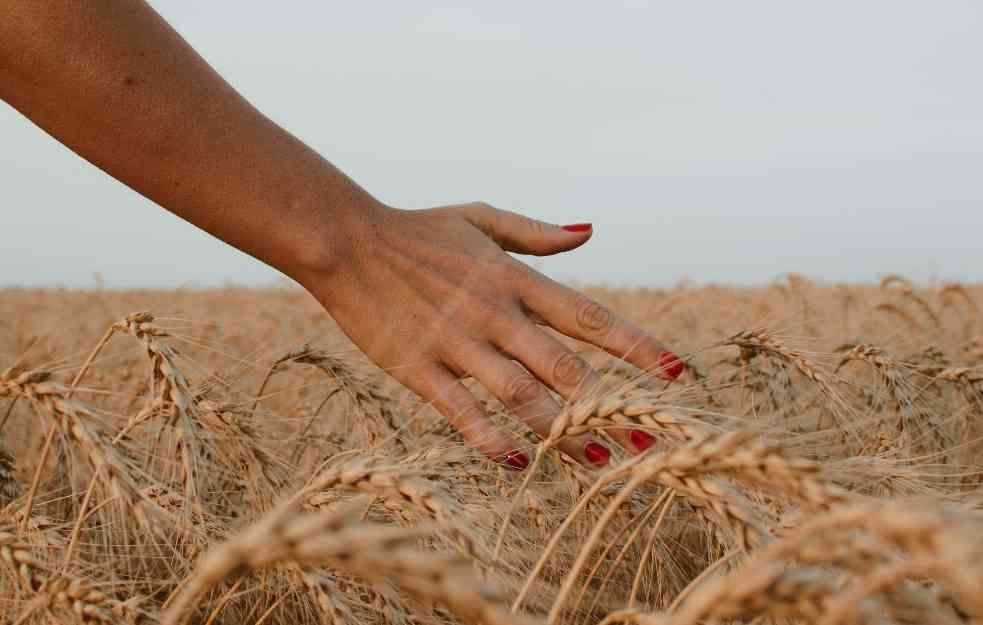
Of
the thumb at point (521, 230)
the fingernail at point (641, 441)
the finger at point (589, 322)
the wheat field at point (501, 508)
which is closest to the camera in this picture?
the wheat field at point (501, 508)

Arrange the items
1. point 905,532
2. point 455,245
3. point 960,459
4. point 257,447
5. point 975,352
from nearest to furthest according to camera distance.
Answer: point 905,532
point 257,447
point 455,245
point 960,459
point 975,352

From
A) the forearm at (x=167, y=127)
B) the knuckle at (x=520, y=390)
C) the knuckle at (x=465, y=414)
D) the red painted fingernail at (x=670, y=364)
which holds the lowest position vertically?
the knuckle at (x=465, y=414)

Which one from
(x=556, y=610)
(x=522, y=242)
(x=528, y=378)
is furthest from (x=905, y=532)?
(x=522, y=242)

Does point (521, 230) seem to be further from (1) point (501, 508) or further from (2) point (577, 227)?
(1) point (501, 508)

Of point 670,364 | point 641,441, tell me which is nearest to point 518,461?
point 641,441

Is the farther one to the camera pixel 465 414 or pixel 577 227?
pixel 577 227

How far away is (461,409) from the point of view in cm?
176

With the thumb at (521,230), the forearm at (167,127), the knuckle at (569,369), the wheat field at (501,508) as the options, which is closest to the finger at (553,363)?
the knuckle at (569,369)

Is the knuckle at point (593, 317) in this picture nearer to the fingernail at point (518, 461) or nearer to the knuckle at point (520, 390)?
the knuckle at point (520, 390)

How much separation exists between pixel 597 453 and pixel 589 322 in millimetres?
277

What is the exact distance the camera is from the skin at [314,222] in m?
1.52

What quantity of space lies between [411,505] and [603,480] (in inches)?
9.0

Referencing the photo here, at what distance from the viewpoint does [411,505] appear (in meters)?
1.05

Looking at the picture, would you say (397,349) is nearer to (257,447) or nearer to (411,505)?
(257,447)
